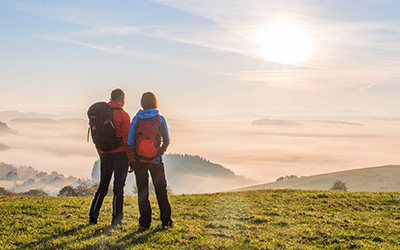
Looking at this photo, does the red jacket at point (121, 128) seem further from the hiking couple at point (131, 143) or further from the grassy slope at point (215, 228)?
the grassy slope at point (215, 228)

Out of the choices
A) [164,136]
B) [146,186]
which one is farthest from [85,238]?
[164,136]

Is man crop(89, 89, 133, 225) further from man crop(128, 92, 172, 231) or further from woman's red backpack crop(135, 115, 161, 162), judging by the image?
woman's red backpack crop(135, 115, 161, 162)

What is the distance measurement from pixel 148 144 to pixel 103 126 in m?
1.38

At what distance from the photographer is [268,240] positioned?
32.4 ft

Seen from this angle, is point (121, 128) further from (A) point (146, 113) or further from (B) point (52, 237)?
(B) point (52, 237)

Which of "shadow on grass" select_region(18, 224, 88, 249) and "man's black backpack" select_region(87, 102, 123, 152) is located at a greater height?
"man's black backpack" select_region(87, 102, 123, 152)

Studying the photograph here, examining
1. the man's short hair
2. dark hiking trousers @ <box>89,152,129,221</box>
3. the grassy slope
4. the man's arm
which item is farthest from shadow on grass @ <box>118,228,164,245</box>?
the man's short hair

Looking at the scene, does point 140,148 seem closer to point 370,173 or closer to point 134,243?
point 134,243

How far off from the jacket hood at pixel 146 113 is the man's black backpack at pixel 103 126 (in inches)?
32.3

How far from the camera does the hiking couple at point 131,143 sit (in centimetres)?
943

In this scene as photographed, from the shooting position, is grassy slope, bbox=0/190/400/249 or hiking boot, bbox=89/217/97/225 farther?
hiking boot, bbox=89/217/97/225

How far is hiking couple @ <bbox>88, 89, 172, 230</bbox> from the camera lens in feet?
30.9

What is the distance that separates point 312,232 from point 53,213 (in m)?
8.34

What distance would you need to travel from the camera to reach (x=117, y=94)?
32.7 feet
